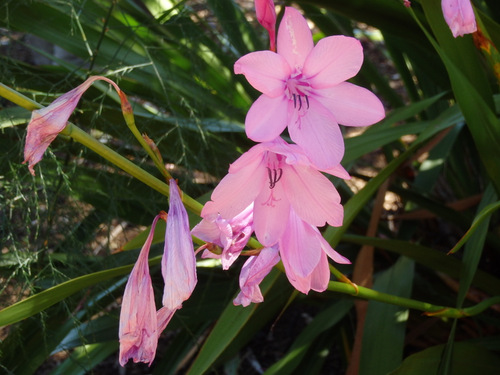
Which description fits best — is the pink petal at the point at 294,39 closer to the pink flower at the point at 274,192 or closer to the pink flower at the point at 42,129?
the pink flower at the point at 274,192

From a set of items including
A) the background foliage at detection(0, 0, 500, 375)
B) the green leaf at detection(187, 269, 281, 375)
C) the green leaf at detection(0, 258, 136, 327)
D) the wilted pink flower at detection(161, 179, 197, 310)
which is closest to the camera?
the wilted pink flower at detection(161, 179, 197, 310)

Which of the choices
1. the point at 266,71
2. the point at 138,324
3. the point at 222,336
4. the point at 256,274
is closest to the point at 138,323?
the point at 138,324

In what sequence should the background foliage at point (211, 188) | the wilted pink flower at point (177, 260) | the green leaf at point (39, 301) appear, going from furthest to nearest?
the background foliage at point (211, 188) < the green leaf at point (39, 301) < the wilted pink flower at point (177, 260)

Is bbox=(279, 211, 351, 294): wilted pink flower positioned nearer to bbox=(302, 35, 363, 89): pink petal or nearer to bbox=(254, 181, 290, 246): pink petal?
bbox=(254, 181, 290, 246): pink petal

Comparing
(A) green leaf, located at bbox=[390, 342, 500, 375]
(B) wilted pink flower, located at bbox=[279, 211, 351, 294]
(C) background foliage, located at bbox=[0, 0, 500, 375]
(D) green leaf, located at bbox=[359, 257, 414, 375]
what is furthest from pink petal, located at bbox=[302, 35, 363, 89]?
(D) green leaf, located at bbox=[359, 257, 414, 375]

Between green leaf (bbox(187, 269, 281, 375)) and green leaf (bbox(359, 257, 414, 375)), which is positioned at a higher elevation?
green leaf (bbox(187, 269, 281, 375))

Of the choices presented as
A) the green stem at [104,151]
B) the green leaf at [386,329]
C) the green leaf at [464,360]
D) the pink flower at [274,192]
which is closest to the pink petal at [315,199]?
the pink flower at [274,192]
